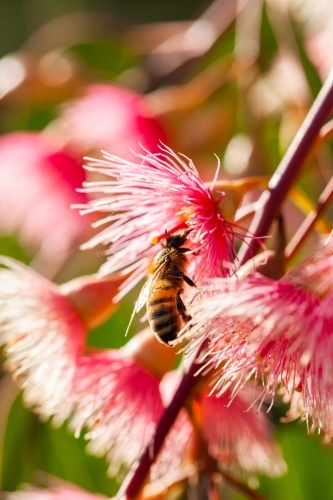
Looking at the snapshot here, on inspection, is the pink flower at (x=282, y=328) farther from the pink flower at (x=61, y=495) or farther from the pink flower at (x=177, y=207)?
the pink flower at (x=61, y=495)

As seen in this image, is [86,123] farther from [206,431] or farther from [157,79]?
[206,431]

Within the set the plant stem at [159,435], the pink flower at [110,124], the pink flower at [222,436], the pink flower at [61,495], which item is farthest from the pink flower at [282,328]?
the pink flower at [110,124]

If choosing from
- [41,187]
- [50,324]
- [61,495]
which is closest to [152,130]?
[41,187]

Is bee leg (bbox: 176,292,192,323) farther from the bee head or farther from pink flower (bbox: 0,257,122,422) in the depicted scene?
pink flower (bbox: 0,257,122,422)

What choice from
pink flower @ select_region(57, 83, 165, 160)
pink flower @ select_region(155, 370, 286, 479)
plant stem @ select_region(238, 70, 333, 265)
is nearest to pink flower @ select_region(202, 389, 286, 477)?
pink flower @ select_region(155, 370, 286, 479)

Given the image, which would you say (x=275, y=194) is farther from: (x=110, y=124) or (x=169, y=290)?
(x=110, y=124)

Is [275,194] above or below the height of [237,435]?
above

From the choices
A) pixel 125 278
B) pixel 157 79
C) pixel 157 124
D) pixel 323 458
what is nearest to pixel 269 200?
pixel 125 278
